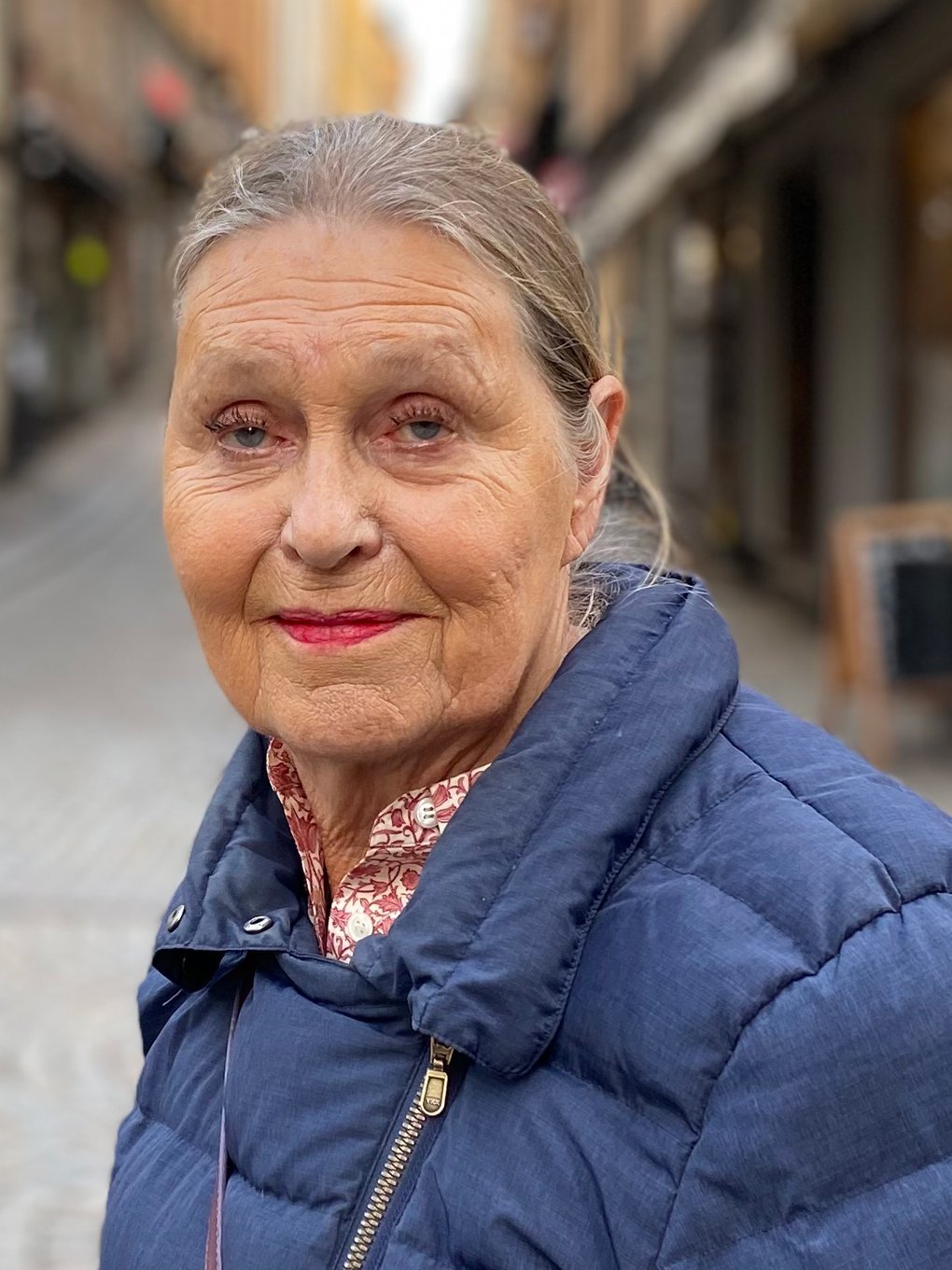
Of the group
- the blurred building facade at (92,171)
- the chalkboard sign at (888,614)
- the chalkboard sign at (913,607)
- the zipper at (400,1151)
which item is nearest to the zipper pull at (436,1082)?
the zipper at (400,1151)

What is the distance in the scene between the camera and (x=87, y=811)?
6.80 m

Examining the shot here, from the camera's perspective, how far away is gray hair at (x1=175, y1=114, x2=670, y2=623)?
143cm

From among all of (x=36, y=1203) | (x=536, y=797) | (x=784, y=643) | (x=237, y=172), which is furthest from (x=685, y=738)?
(x=784, y=643)

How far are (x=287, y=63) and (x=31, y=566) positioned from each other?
56585 millimetres

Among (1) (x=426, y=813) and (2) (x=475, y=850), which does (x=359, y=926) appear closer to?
(1) (x=426, y=813)

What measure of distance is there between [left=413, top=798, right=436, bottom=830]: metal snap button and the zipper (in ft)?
0.90

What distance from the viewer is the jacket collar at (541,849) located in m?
1.28

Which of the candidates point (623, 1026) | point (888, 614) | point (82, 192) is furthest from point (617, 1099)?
point (82, 192)

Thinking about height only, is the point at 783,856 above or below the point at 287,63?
below

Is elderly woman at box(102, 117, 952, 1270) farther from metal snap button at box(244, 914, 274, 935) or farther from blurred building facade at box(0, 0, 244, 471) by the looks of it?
blurred building facade at box(0, 0, 244, 471)

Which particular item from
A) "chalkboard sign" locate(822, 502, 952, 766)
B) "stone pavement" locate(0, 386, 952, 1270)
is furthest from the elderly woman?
"chalkboard sign" locate(822, 502, 952, 766)

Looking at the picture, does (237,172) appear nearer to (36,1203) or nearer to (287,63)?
(36,1203)

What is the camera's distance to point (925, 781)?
6.90 metres

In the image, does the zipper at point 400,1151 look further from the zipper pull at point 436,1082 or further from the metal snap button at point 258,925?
the metal snap button at point 258,925
